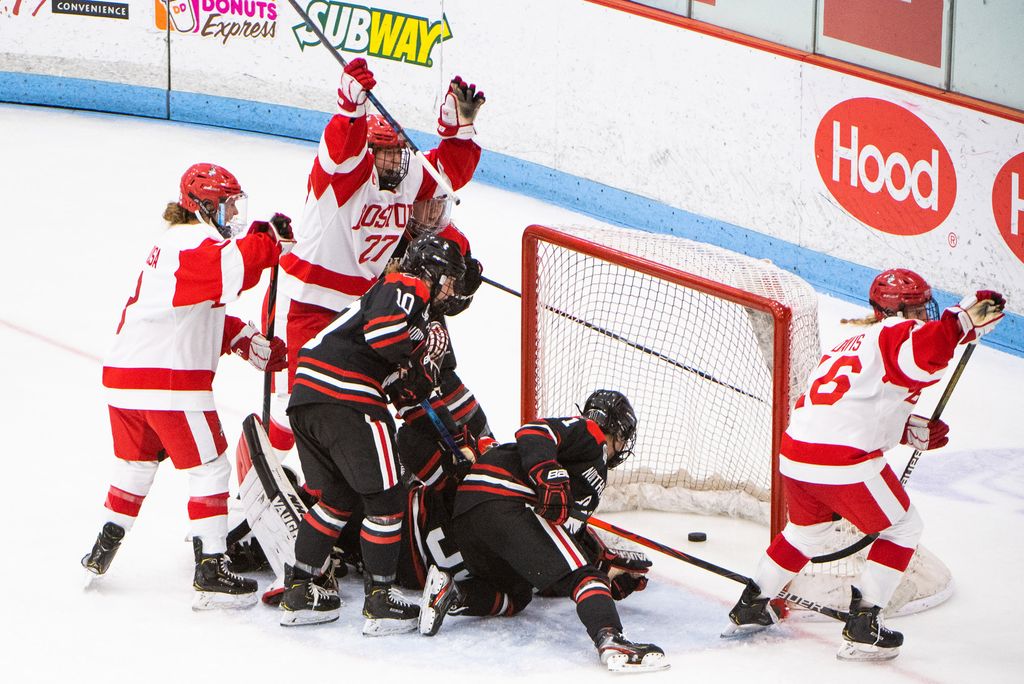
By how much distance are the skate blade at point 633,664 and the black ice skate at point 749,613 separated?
11.9 inches

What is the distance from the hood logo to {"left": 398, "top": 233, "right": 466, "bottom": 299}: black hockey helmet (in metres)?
4.67

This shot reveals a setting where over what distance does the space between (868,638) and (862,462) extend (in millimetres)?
A: 452

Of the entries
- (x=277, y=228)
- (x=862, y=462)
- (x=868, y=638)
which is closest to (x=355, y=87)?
(x=277, y=228)

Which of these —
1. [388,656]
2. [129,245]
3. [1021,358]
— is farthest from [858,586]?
[129,245]

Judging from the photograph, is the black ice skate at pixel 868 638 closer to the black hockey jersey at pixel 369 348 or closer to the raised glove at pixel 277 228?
the black hockey jersey at pixel 369 348

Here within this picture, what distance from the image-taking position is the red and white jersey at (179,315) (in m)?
3.88

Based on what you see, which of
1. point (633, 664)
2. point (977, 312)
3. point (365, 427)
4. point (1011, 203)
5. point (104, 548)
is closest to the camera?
point (977, 312)

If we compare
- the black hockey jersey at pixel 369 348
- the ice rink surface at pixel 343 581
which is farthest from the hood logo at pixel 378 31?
the black hockey jersey at pixel 369 348

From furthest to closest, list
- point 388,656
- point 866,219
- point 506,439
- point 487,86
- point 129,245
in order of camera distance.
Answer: point 487,86 < point 129,245 < point 866,219 < point 506,439 < point 388,656

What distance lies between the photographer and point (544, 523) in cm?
386

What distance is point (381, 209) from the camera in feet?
15.1

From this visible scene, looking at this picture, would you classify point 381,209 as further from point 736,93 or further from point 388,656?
point 736,93

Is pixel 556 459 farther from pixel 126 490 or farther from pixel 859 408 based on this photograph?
pixel 126 490

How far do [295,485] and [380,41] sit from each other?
475 centimetres
